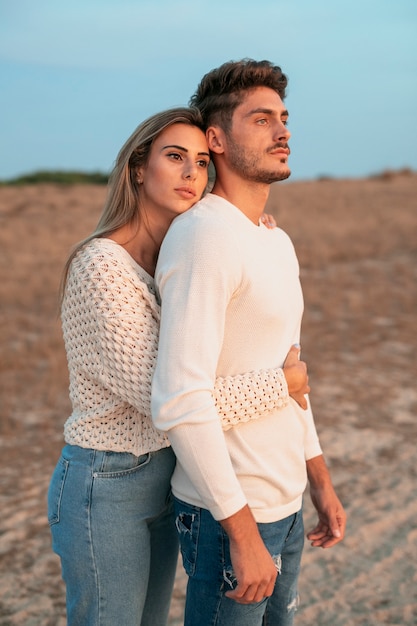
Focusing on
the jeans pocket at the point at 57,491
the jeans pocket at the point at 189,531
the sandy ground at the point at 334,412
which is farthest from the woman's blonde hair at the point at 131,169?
the sandy ground at the point at 334,412

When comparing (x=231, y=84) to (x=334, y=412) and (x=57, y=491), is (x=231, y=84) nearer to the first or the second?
(x=57, y=491)

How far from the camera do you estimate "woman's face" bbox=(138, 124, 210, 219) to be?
196 cm

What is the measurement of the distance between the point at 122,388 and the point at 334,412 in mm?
4365

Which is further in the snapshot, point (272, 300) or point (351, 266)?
point (351, 266)

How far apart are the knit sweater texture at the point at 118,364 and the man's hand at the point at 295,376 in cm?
4

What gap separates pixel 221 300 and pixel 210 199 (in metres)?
0.36

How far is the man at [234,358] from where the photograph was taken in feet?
5.34

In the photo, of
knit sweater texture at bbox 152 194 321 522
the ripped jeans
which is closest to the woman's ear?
knit sweater texture at bbox 152 194 321 522

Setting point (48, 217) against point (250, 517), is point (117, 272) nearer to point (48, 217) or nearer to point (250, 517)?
point (250, 517)

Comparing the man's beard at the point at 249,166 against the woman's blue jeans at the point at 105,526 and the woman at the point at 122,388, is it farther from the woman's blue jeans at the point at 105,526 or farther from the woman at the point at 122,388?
the woman's blue jeans at the point at 105,526

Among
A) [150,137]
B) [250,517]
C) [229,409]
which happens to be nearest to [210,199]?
[150,137]

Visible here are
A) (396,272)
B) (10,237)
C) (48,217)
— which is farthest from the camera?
(48,217)

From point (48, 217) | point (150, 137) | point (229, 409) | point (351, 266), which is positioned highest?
point (150, 137)

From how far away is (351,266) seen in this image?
38.0 ft
